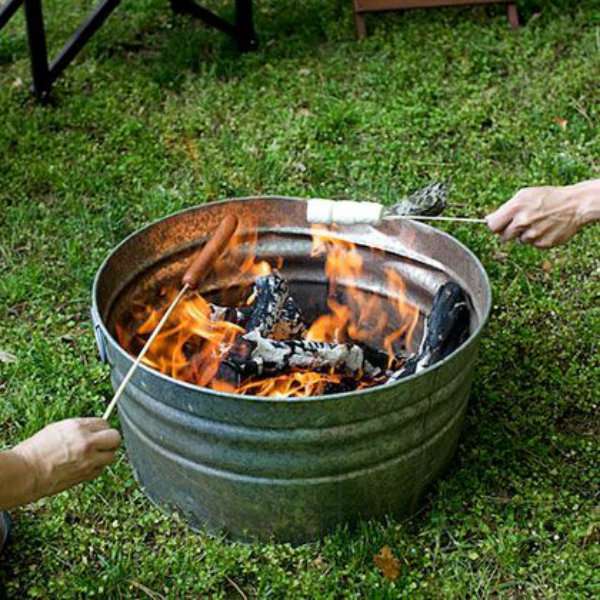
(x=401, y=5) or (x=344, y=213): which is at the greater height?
(x=344, y=213)

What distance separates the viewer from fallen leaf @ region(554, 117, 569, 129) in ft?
15.8

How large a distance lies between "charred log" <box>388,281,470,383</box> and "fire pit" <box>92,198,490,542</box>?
0.9 inches

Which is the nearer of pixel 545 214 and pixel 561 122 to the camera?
pixel 545 214

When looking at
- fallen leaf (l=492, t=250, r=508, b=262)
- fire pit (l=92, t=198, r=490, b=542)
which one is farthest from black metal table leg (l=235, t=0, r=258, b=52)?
fire pit (l=92, t=198, r=490, b=542)

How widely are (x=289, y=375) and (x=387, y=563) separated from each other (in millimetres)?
593

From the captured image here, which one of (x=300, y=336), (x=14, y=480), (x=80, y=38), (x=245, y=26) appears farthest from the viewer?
(x=245, y=26)

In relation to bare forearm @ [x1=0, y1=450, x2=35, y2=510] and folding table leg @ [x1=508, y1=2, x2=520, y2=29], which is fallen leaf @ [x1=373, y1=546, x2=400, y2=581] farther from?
folding table leg @ [x1=508, y1=2, x2=520, y2=29]

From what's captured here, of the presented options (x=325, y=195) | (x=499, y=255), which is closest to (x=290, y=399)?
(x=499, y=255)

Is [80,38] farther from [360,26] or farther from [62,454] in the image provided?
[62,454]

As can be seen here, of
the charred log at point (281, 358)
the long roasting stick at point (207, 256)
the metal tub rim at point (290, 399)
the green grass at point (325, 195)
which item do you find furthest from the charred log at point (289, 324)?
the green grass at point (325, 195)

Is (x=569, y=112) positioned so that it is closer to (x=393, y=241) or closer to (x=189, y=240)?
(x=393, y=241)

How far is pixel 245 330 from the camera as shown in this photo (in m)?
3.20

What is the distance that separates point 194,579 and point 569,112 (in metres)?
3.09

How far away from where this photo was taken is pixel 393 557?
9.44 ft
